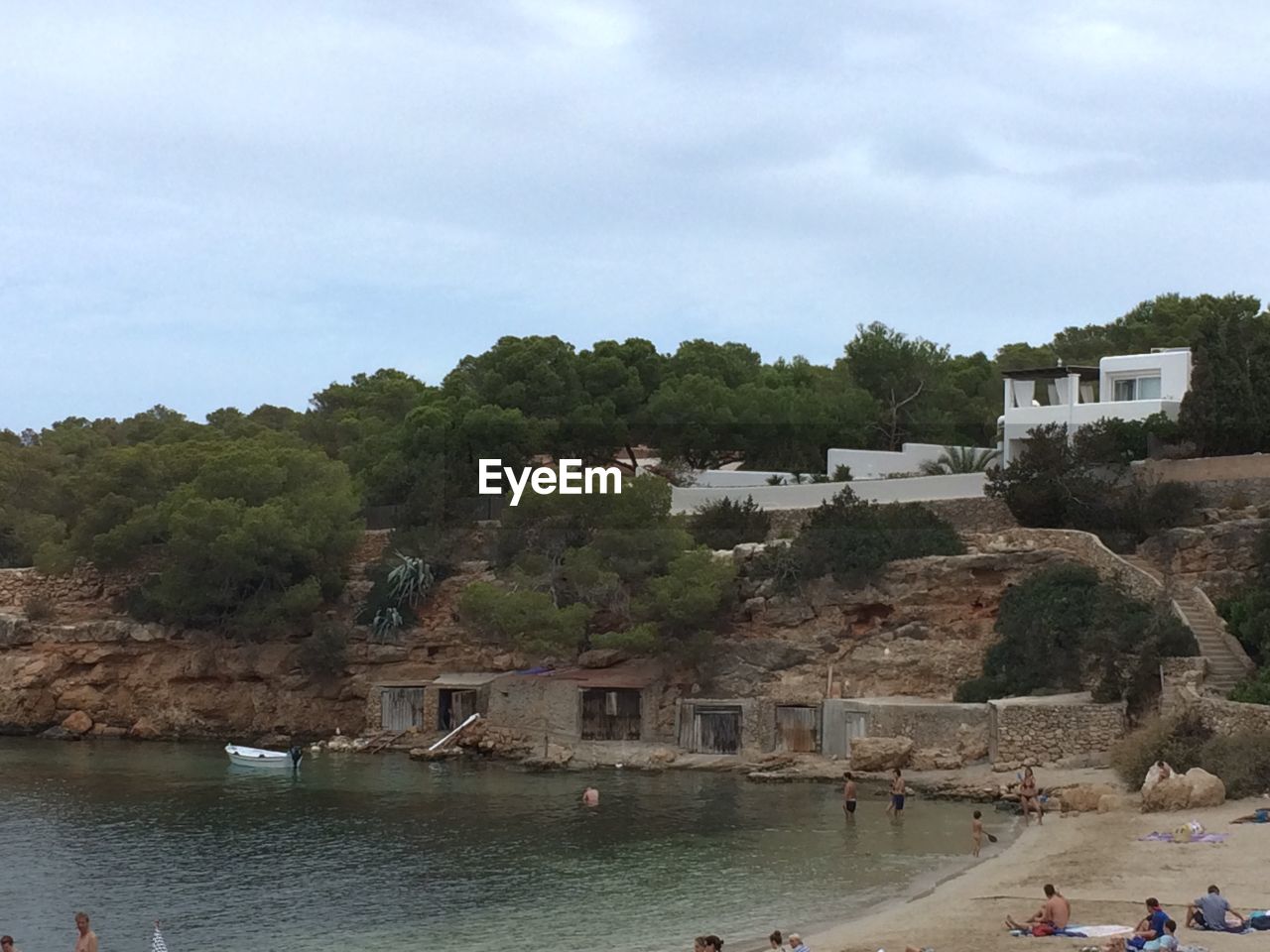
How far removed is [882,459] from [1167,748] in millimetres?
26893

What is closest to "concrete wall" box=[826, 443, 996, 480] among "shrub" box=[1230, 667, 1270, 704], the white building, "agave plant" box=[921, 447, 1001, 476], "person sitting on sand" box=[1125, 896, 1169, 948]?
"agave plant" box=[921, 447, 1001, 476]

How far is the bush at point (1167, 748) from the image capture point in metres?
35.2

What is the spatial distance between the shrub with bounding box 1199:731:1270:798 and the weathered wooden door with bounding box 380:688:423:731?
27367 millimetres

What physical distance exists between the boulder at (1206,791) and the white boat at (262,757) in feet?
87.2

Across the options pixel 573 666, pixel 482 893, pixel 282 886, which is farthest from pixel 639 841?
pixel 573 666

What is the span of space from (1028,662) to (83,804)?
2537 cm

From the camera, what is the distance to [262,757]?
164ft

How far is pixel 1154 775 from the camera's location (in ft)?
111

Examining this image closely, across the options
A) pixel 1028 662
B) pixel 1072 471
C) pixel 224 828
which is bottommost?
pixel 224 828

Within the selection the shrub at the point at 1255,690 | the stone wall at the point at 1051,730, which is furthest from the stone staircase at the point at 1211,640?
the stone wall at the point at 1051,730

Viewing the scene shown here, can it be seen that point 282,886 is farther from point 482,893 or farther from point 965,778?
point 965,778

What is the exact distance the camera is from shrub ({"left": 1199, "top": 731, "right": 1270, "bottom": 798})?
3281 centimetres

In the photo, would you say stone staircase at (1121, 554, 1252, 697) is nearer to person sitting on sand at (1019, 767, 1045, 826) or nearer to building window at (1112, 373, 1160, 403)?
person sitting on sand at (1019, 767, 1045, 826)

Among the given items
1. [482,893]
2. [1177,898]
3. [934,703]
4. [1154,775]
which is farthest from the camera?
[934,703]
